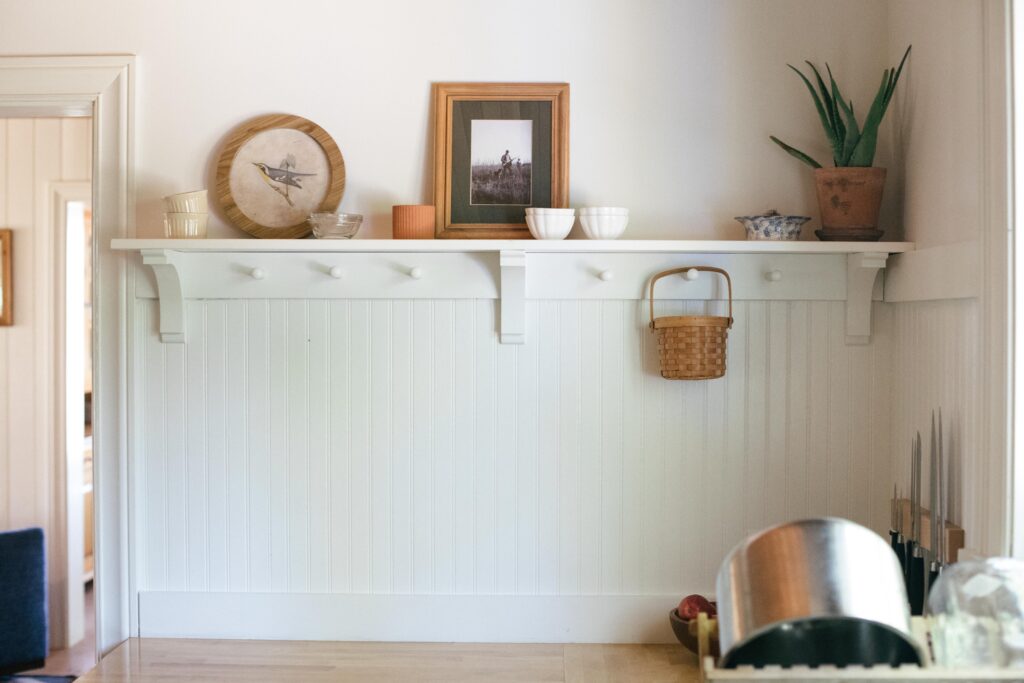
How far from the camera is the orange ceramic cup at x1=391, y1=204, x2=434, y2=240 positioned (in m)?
2.08

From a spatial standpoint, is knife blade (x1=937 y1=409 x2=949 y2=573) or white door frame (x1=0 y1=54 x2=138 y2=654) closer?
knife blade (x1=937 y1=409 x2=949 y2=573)

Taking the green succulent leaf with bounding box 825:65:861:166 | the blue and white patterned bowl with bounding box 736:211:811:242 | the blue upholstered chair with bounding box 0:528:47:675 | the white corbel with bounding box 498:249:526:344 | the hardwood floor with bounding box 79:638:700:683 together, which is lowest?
the blue upholstered chair with bounding box 0:528:47:675

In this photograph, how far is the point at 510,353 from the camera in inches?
85.5

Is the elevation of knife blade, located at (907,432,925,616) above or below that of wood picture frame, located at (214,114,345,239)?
below

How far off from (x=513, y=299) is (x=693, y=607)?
0.77 metres

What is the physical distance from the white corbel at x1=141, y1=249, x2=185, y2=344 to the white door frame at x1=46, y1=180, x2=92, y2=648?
1.63 meters

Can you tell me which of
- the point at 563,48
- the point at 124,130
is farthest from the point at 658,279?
the point at 124,130

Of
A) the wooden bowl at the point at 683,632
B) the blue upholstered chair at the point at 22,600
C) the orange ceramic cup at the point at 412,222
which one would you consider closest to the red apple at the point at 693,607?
the wooden bowl at the point at 683,632

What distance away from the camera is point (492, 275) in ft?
7.03

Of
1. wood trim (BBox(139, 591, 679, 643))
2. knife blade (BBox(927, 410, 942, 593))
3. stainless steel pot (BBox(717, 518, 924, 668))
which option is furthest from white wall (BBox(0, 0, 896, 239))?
stainless steel pot (BBox(717, 518, 924, 668))

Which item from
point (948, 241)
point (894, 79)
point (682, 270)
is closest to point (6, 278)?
point (682, 270)

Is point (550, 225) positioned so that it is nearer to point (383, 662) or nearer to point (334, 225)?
point (334, 225)

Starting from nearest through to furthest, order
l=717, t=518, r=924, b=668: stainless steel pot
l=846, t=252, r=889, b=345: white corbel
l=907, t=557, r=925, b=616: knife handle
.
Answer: l=717, t=518, r=924, b=668: stainless steel pot → l=907, t=557, r=925, b=616: knife handle → l=846, t=252, r=889, b=345: white corbel

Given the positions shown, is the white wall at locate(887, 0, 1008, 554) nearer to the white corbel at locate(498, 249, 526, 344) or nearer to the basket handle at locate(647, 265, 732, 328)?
the basket handle at locate(647, 265, 732, 328)
